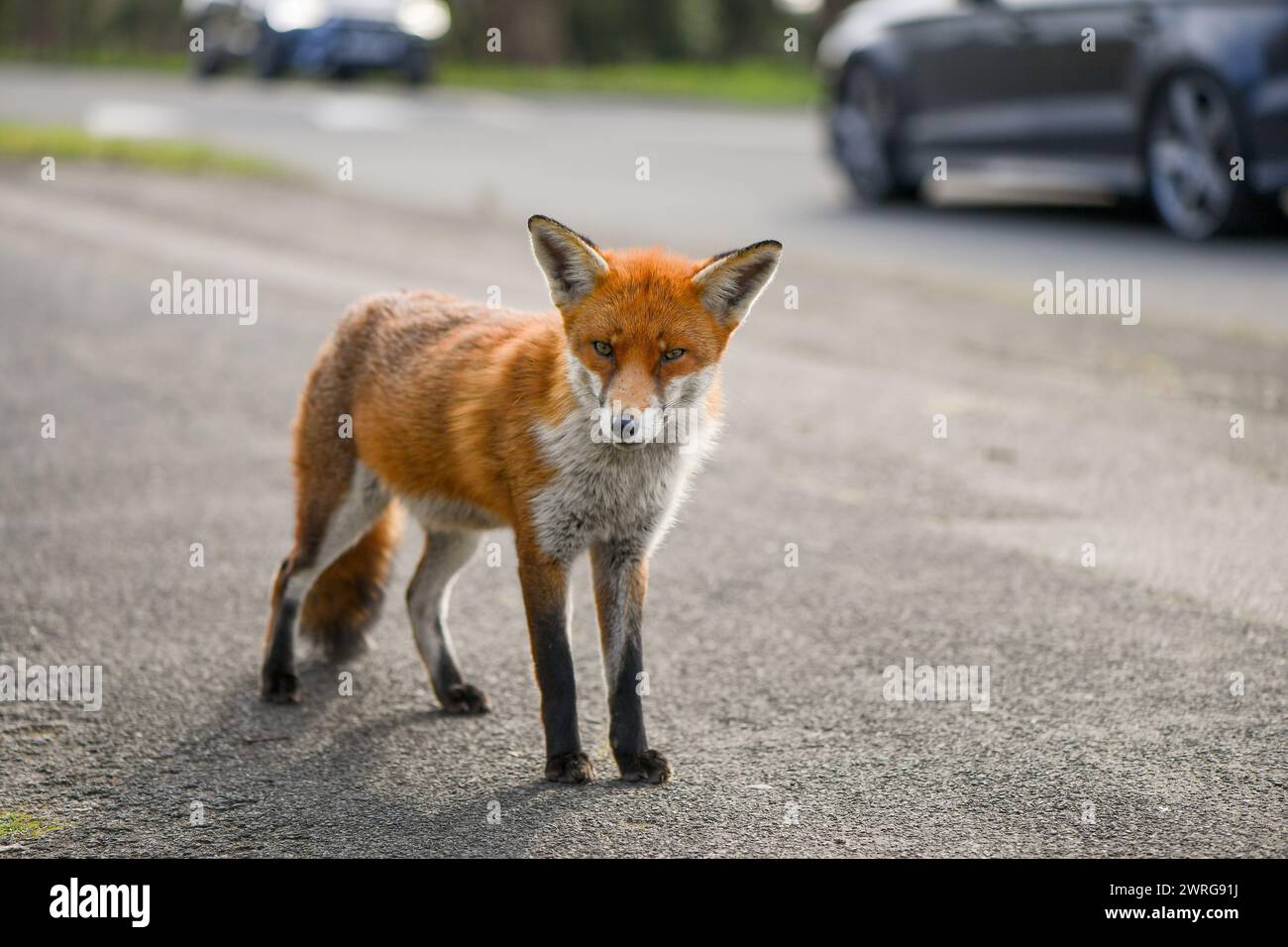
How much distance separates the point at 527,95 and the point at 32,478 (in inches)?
825

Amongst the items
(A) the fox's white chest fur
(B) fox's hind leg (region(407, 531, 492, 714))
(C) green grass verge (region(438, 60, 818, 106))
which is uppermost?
(C) green grass verge (region(438, 60, 818, 106))

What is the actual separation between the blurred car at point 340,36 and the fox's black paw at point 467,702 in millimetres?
23925

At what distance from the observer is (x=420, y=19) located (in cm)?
2805

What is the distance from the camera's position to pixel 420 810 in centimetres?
417

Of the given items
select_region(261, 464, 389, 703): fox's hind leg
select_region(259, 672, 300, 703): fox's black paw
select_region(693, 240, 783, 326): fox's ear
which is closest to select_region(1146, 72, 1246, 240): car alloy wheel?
select_region(693, 240, 783, 326): fox's ear

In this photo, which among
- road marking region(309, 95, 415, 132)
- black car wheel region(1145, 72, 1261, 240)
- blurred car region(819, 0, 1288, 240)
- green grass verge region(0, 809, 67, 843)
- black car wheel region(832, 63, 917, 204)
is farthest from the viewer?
road marking region(309, 95, 415, 132)

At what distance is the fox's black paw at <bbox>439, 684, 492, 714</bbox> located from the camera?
4910mm

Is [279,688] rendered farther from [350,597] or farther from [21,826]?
[21,826]

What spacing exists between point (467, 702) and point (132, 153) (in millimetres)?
13257

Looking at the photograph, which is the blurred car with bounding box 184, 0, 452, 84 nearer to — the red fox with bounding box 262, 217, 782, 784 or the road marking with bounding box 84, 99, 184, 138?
the road marking with bounding box 84, 99, 184, 138

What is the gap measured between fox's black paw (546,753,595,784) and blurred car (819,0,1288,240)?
8.16 meters

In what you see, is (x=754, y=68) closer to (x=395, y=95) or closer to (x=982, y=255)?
(x=395, y=95)

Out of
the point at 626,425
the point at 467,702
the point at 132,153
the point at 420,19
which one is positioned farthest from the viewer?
the point at 420,19

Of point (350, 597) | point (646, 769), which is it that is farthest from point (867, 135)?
point (646, 769)
